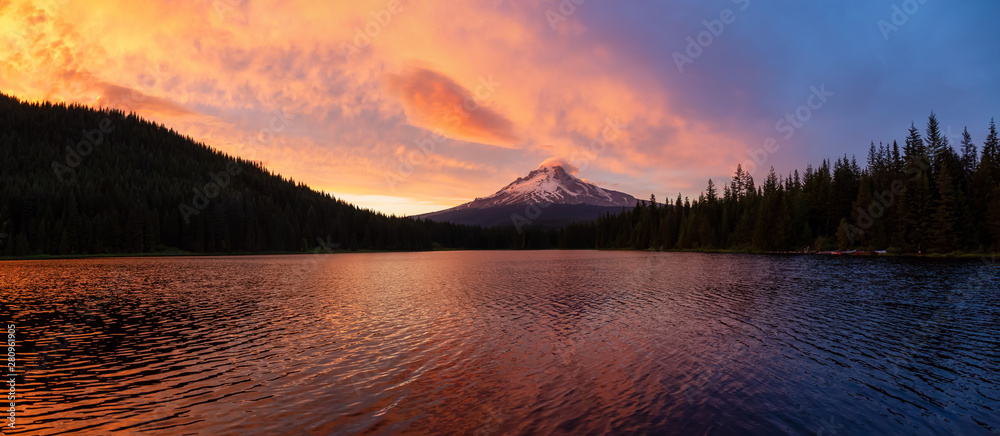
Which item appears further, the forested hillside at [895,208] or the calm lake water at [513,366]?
the forested hillside at [895,208]

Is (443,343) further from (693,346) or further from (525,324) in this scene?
(693,346)

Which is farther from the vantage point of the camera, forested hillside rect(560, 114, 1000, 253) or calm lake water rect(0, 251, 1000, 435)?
forested hillside rect(560, 114, 1000, 253)

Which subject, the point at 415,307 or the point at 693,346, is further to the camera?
the point at 415,307

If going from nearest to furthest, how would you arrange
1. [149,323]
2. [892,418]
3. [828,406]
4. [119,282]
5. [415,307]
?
1. [892,418]
2. [828,406]
3. [149,323]
4. [415,307]
5. [119,282]

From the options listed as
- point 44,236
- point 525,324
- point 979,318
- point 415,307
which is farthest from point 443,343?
point 44,236

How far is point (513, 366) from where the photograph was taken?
2298 centimetres

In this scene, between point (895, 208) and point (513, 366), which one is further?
point (895, 208)

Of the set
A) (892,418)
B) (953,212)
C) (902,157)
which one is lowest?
(892,418)

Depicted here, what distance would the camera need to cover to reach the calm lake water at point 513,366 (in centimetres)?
1588

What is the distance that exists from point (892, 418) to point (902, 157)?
17892 cm

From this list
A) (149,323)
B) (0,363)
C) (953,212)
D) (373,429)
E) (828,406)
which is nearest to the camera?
(373,429)

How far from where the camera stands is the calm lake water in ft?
52.1

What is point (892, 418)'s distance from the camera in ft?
53.2

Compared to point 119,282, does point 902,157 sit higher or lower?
higher
